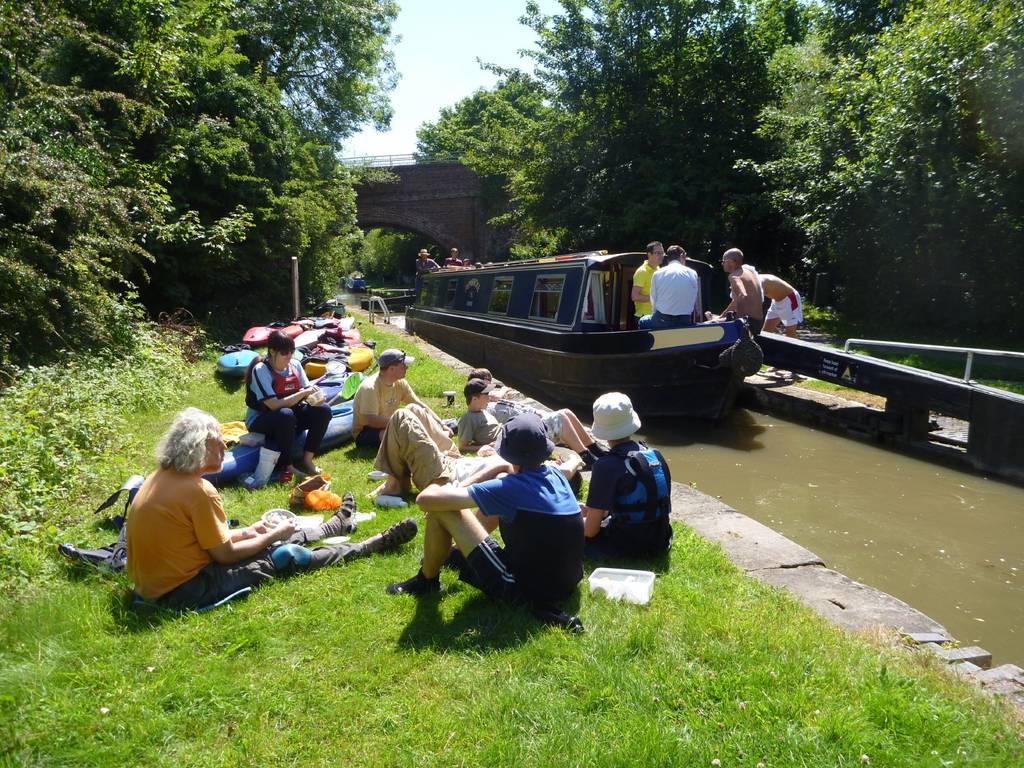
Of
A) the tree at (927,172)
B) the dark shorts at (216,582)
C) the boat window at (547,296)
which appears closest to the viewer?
the dark shorts at (216,582)

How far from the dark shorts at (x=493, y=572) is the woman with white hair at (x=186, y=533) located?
1.14 m

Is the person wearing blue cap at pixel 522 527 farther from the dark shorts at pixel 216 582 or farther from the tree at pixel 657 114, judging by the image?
the tree at pixel 657 114

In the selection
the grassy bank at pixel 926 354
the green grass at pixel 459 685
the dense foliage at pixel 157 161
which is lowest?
the green grass at pixel 459 685

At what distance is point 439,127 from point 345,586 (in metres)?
55.4

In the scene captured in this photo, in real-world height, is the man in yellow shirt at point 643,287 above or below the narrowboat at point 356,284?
above

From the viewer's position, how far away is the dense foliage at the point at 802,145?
12203 millimetres

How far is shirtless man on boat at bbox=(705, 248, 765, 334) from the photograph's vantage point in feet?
30.3

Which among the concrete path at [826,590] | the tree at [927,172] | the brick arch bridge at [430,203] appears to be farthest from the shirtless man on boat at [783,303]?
the brick arch bridge at [430,203]

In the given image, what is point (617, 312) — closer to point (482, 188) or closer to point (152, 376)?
point (152, 376)

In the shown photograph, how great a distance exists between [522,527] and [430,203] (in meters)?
32.7

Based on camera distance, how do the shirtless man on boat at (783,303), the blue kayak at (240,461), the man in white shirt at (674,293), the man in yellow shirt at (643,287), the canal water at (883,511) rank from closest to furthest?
the canal water at (883,511)
the blue kayak at (240,461)
the man in white shirt at (674,293)
the man in yellow shirt at (643,287)
the shirtless man on boat at (783,303)

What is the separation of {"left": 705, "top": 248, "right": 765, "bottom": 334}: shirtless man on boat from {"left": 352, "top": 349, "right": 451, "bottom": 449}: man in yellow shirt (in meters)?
4.84

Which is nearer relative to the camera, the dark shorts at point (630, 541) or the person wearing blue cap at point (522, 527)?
the person wearing blue cap at point (522, 527)

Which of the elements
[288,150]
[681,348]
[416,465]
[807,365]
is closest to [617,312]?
[681,348]
